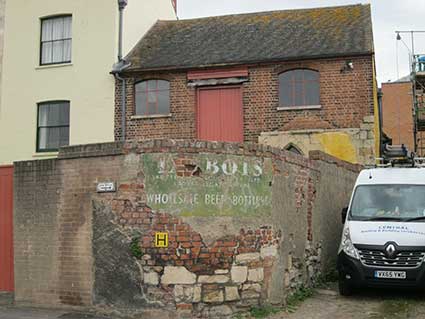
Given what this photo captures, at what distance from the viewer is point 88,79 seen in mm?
20062

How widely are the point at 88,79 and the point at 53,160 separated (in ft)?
36.2

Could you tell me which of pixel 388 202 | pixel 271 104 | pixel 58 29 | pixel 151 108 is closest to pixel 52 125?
pixel 58 29

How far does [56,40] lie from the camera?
68.7 ft

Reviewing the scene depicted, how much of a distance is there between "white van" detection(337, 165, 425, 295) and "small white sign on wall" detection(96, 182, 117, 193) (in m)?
4.47

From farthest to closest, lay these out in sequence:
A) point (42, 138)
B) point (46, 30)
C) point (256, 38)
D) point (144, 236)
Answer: point (46, 30) < point (42, 138) < point (256, 38) < point (144, 236)

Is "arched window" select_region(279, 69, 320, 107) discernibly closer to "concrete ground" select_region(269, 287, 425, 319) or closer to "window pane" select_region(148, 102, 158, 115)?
"window pane" select_region(148, 102, 158, 115)

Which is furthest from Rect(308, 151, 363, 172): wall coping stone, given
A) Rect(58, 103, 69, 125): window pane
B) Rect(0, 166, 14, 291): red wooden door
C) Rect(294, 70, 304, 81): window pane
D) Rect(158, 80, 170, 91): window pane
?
Rect(58, 103, 69, 125): window pane

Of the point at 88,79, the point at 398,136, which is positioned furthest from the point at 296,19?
the point at 398,136

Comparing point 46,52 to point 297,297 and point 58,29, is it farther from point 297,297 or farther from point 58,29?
point 297,297

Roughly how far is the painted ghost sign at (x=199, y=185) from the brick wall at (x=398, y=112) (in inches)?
1349

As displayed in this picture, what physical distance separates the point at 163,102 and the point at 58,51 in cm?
479

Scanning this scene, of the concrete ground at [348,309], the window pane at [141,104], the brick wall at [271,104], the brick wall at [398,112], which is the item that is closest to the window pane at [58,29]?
the brick wall at [271,104]

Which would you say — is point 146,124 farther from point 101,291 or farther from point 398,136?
point 398,136

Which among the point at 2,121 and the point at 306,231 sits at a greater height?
the point at 2,121
